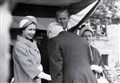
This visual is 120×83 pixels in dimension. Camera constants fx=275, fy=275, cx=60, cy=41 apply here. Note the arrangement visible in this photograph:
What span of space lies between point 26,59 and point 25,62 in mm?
37

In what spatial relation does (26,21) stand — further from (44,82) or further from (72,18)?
(72,18)

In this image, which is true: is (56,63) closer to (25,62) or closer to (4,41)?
(25,62)

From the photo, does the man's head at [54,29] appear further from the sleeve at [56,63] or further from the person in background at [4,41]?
the person in background at [4,41]

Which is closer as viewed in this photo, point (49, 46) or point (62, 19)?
point (49, 46)

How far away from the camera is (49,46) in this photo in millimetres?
3238

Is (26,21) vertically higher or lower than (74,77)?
higher

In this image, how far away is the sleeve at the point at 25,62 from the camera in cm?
301

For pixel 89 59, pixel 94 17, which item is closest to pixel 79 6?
pixel 89 59

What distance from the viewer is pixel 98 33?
6.87 meters

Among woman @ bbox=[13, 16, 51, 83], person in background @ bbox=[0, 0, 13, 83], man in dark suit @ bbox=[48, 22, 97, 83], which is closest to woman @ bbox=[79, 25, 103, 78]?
man in dark suit @ bbox=[48, 22, 97, 83]

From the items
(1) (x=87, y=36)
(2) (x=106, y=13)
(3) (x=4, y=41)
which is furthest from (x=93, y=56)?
(2) (x=106, y=13)

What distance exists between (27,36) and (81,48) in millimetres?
640

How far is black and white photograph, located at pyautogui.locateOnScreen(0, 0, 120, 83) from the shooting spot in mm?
3078

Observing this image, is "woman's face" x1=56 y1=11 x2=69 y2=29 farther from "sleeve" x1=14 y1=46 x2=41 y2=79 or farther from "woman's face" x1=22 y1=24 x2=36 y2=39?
"sleeve" x1=14 y1=46 x2=41 y2=79
